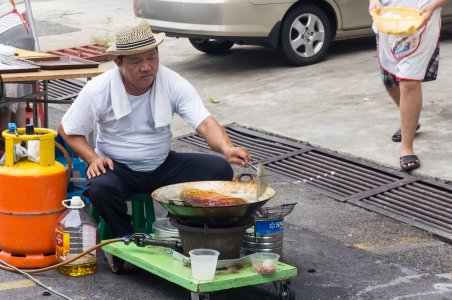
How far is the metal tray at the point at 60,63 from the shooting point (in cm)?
649

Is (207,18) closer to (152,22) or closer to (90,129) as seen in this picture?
(152,22)

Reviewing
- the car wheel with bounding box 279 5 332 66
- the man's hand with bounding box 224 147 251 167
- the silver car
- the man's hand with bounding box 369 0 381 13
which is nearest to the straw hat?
the man's hand with bounding box 224 147 251 167

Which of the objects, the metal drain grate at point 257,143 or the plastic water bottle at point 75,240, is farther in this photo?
the metal drain grate at point 257,143

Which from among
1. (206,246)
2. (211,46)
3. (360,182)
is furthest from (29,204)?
(211,46)

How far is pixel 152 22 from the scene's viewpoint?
10.7m

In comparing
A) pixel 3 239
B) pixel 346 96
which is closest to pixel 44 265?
pixel 3 239

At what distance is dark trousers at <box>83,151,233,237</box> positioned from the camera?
17.9 feet

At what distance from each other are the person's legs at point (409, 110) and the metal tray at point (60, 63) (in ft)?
6.97

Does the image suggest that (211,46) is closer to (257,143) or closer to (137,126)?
(257,143)

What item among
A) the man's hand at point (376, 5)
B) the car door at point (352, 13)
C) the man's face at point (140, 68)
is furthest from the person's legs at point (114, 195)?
the car door at point (352, 13)

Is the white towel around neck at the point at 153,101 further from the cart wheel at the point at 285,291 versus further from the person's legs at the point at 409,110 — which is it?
the person's legs at the point at 409,110

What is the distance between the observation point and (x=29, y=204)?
18.3 feet

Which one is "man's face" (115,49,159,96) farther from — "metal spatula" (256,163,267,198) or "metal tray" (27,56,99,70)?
"metal tray" (27,56,99,70)

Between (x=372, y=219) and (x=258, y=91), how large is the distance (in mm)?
3502
